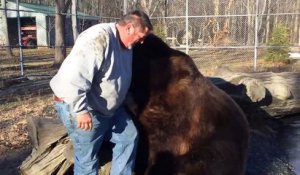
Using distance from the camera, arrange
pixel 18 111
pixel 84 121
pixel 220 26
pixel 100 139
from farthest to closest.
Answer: pixel 220 26
pixel 18 111
pixel 100 139
pixel 84 121

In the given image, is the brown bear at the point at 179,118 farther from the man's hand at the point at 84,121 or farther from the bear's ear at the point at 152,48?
the man's hand at the point at 84,121

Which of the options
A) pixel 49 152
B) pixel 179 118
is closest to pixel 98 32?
pixel 179 118

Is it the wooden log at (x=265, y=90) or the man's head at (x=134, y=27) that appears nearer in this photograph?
the man's head at (x=134, y=27)

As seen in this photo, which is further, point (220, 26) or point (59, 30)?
point (220, 26)

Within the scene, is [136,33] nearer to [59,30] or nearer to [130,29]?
[130,29]

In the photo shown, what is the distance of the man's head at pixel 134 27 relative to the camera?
3.12m

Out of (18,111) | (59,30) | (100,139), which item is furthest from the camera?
(59,30)

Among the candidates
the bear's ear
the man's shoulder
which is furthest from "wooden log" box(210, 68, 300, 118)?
the man's shoulder

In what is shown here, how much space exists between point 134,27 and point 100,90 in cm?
54

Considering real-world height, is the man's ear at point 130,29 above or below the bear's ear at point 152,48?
above

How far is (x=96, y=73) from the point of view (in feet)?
10.2

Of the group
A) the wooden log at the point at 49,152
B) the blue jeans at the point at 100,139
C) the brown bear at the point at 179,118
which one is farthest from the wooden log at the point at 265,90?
the blue jeans at the point at 100,139

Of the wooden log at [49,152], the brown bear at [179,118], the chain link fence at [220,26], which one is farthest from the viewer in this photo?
the chain link fence at [220,26]

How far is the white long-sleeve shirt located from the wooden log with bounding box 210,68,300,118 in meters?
2.96
